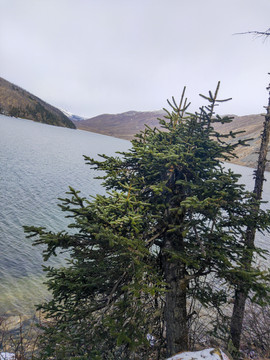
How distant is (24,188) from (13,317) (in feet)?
61.3

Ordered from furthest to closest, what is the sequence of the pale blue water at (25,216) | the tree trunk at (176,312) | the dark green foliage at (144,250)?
the pale blue water at (25,216), the tree trunk at (176,312), the dark green foliage at (144,250)

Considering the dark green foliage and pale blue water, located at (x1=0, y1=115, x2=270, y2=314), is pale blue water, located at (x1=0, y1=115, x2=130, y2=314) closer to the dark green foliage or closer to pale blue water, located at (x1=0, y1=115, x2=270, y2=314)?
pale blue water, located at (x1=0, y1=115, x2=270, y2=314)

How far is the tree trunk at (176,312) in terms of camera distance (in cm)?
568

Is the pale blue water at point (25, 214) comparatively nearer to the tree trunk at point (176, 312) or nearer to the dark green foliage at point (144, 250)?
the dark green foliage at point (144, 250)

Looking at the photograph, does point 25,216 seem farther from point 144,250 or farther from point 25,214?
point 144,250

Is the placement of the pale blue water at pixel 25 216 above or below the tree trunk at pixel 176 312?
below

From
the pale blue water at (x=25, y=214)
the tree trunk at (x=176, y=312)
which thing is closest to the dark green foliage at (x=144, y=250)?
the tree trunk at (x=176, y=312)

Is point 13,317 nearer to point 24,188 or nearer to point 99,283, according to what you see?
point 99,283

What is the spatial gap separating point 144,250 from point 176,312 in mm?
2535

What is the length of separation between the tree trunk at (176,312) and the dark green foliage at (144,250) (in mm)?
23

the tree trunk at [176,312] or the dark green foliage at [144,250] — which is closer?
the dark green foliage at [144,250]

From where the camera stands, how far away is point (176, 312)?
578 cm

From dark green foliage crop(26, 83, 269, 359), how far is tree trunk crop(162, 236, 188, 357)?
2 centimetres

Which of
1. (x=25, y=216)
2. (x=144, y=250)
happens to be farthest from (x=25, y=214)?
(x=144, y=250)
